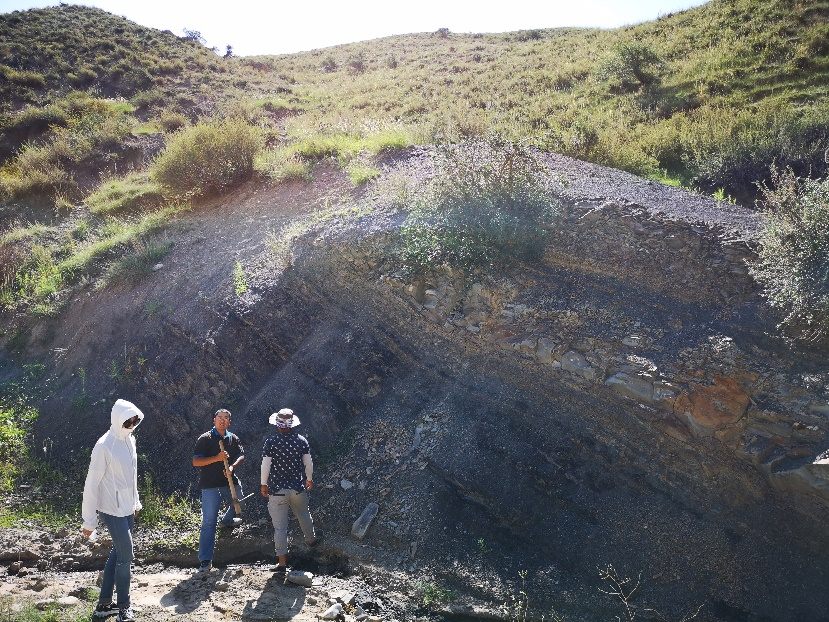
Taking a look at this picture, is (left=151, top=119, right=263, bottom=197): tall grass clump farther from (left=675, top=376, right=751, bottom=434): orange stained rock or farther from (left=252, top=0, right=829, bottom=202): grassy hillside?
(left=675, top=376, right=751, bottom=434): orange stained rock

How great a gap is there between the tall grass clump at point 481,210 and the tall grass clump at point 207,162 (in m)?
4.89

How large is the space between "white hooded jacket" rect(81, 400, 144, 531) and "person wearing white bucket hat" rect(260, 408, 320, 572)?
44.4 inches

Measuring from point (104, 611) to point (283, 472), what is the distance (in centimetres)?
164

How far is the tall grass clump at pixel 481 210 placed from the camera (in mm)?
7066

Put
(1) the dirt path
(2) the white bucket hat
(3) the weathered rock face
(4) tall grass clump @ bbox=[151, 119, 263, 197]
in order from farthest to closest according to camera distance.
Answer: (4) tall grass clump @ bbox=[151, 119, 263, 197]
(2) the white bucket hat
(3) the weathered rock face
(1) the dirt path

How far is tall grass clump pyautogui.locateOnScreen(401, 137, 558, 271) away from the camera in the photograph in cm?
707

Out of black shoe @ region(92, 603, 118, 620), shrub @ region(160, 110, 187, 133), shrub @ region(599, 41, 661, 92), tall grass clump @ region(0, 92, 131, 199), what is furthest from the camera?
shrub @ region(160, 110, 187, 133)

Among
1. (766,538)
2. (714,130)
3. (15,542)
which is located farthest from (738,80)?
(15,542)

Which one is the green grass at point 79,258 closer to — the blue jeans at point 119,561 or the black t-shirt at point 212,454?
the black t-shirt at point 212,454

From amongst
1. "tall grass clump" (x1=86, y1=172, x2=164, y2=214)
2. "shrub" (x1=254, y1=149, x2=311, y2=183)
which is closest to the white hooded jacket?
"shrub" (x1=254, y1=149, x2=311, y2=183)

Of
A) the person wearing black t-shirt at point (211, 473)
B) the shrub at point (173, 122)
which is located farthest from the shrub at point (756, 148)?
the shrub at point (173, 122)

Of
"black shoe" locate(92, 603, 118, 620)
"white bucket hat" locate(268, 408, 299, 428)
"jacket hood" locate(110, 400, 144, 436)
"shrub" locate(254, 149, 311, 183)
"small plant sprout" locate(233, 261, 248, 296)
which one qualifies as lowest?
"black shoe" locate(92, 603, 118, 620)

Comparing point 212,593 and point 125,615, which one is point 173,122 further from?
point 125,615

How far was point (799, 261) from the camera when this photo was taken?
5781 millimetres
